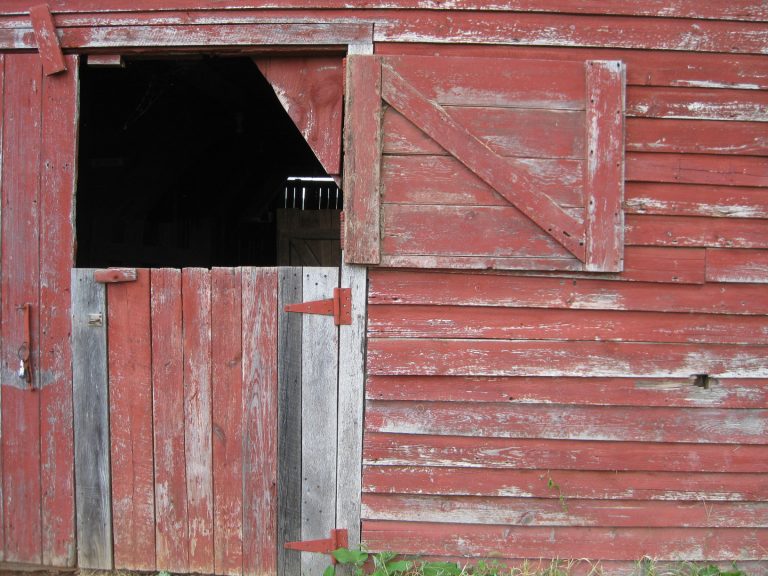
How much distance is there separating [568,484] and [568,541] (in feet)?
0.93

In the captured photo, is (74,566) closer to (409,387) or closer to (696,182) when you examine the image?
(409,387)

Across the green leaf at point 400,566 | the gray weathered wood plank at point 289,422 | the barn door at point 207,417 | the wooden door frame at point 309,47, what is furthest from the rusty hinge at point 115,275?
the green leaf at point 400,566

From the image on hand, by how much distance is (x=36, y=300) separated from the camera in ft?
9.12

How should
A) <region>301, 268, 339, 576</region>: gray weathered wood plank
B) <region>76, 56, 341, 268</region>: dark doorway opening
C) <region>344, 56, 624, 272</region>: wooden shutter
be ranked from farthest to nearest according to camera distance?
<region>76, 56, 341, 268</region>: dark doorway opening, <region>301, 268, 339, 576</region>: gray weathered wood plank, <region>344, 56, 624, 272</region>: wooden shutter

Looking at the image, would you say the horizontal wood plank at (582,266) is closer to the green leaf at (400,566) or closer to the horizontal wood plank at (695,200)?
the horizontal wood plank at (695,200)

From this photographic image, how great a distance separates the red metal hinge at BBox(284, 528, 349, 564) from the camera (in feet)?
9.00

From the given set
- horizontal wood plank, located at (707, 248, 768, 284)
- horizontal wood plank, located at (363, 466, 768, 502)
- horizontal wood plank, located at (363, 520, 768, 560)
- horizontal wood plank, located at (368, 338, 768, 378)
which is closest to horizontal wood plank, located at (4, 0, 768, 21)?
horizontal wood plank, located at (707, 248, 768, 284)

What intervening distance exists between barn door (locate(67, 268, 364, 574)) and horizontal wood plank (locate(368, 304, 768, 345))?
0.19 metres

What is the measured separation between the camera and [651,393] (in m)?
2.74

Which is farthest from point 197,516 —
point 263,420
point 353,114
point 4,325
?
point 353,114

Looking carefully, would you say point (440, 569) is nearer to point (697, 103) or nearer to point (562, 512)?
point (562, 512)

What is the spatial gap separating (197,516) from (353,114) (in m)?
2.02

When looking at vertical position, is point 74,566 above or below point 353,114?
below

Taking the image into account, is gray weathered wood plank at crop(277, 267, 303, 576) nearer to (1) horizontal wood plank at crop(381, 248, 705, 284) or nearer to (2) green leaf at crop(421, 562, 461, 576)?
(1) horizontal wood plank at crop(381, 248, 705, 284)
